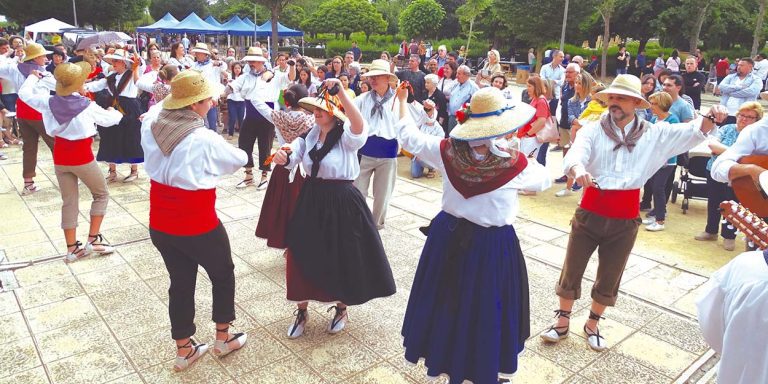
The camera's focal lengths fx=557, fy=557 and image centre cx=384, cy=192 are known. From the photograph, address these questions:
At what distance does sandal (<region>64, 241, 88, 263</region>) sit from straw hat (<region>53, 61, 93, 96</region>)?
1406mm

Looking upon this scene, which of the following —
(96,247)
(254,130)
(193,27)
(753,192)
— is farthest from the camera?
(193,27)

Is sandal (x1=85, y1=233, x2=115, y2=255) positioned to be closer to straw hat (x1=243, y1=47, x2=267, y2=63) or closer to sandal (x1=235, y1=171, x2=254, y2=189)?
sandal (x1=235, y1=171, x2=254, y2=189)

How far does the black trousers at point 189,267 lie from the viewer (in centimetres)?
334

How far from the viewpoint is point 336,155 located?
3.76m

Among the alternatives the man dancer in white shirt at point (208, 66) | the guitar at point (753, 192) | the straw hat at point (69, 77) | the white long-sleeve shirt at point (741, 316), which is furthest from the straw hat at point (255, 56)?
the white long-sleeve shirt at point (741, 316)

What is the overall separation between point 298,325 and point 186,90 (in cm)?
180

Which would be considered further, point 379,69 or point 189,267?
point 379,69

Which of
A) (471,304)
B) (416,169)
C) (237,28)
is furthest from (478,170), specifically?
(237,28)

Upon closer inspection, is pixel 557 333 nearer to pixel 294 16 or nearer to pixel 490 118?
pixel 490 118

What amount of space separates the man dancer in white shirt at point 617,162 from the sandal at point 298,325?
6.48ft

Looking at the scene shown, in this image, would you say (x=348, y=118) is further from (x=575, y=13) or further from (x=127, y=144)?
(x=575, y=13)

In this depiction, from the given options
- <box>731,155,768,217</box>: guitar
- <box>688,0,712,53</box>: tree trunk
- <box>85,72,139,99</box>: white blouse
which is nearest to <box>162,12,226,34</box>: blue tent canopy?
<box>85,72,139,99</box>: white blouse

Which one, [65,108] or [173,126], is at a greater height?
[173,126]

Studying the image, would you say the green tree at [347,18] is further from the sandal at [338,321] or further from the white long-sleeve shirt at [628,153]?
the white long-sleeve shirt at [628,153]
